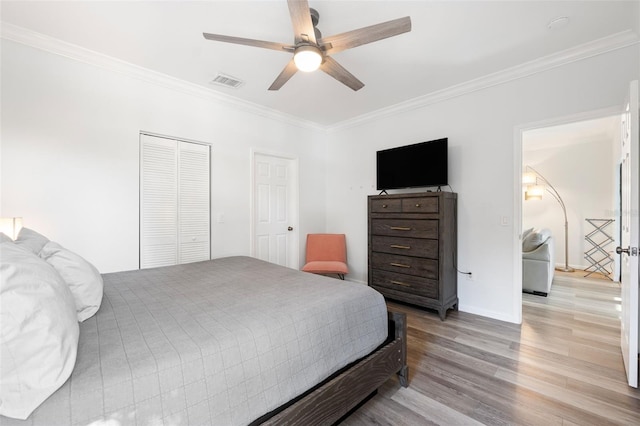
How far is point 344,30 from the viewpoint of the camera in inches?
86.1

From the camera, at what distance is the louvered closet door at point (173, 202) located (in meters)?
2.84

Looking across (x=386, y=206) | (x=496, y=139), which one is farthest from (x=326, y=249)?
(x=496, y=139)

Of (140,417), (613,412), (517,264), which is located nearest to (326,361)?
(140,417)

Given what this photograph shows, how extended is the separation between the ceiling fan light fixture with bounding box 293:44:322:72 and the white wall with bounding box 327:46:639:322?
82.7 inches

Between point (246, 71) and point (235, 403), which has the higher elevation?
point (246, 71)

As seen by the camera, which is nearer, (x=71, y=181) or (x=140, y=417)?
(x=140, y=417)

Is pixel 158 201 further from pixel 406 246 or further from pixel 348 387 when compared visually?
pixel 406 246

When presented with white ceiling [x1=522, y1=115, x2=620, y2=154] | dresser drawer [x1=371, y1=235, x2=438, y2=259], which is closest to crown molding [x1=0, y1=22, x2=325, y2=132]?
dresser drawer [x1=371, y1=235, x2=438, y2=259]

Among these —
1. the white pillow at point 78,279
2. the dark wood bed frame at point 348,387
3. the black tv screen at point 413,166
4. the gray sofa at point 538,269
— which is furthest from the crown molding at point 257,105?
the dark wood bed frame at point 348,387

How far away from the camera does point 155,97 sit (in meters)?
2.89

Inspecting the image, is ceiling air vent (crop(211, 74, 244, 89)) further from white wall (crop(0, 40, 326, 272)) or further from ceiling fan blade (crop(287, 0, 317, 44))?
ceiling fan blade (crop(287, 0, 317, 44))

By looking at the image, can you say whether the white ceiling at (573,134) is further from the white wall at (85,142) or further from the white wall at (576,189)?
the white wall at (85,142)

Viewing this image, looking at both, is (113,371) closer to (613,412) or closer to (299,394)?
(299,394)

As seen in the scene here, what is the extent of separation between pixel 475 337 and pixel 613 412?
98 centimetres
